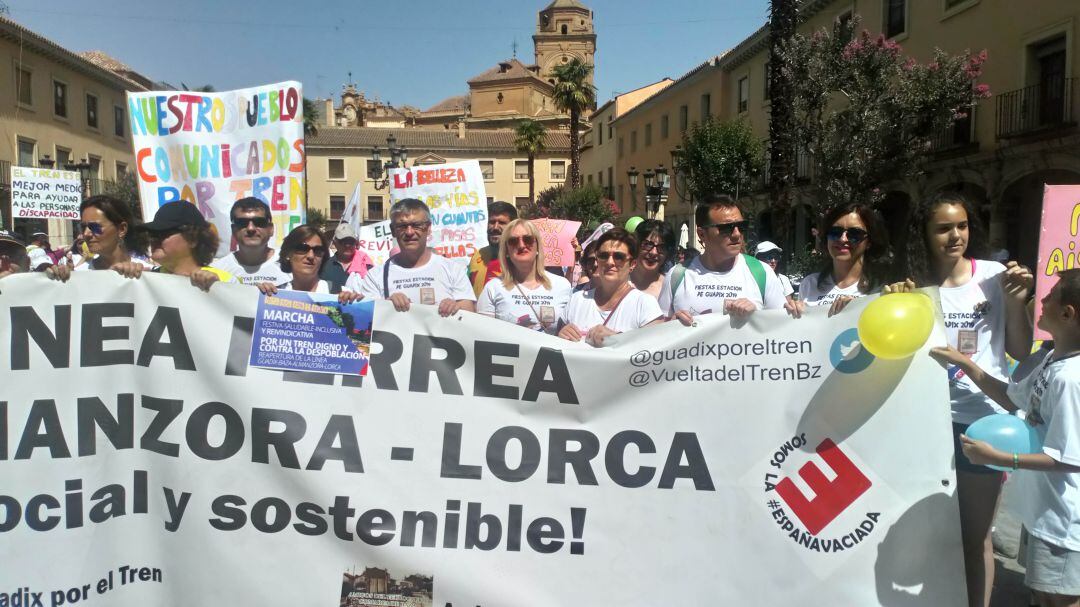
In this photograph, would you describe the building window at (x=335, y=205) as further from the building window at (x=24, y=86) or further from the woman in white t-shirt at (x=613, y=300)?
the woman in white t-shirt at (x=613, y=300)

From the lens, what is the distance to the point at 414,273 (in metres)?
4.55

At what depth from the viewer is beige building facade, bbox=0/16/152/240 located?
2994cm

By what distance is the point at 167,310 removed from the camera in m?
3.29

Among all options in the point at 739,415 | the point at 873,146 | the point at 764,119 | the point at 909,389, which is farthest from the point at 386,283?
the point at 764,119

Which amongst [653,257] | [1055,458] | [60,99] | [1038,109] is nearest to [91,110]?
[60,99]

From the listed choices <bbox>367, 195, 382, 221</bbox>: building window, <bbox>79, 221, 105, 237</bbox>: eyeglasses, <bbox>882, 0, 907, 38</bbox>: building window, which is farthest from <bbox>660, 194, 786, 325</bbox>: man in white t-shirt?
<bbox>367, 195, 382, 221</bbox>: building window

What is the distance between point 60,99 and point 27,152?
351 cm

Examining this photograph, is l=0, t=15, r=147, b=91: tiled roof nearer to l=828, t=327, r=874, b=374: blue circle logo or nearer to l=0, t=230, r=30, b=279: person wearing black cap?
l=0, t=230, r=30, b=279: person wearing black cap

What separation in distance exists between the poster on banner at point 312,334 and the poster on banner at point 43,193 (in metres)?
11.0

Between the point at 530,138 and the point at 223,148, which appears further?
the point at 530,138

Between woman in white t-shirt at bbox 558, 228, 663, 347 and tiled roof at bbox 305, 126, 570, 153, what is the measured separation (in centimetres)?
6445

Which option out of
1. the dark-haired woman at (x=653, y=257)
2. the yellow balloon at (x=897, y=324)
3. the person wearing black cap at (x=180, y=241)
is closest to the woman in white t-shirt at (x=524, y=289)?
the dark-haired woman at (x=653, y=257)

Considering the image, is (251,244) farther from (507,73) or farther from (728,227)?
(507,73)

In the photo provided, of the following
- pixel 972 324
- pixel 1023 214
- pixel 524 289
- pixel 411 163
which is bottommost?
pixel 972 324
